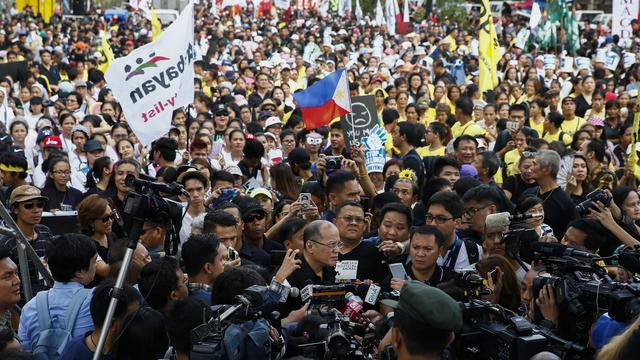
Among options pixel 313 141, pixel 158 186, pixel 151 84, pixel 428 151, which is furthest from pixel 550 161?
pixel 158 186

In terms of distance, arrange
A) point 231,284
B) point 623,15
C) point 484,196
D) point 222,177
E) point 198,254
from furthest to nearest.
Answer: point 623,15
point 222,177
point 484,196
point 198,254
point 231,284

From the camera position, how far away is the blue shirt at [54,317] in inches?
193

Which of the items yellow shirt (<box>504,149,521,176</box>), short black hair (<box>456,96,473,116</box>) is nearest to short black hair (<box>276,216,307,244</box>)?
yellow shirt (<box>504,149,521,176</box>)

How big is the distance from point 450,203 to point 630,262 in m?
2.21

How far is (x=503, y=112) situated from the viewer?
14.5 m

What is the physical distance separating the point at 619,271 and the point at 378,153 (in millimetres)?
3887

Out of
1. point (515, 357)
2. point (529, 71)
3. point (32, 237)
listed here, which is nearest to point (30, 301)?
point (32, 237)

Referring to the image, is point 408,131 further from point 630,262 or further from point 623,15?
point 623,15

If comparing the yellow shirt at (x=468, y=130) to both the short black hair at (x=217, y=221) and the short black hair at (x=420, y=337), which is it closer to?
the short black hair at (x=217, y=221)

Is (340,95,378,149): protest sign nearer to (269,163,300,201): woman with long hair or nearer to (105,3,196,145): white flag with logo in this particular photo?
(269,163,300,201): woman with long hair

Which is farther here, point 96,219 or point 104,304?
point 96,219

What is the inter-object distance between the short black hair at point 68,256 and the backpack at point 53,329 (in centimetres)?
12

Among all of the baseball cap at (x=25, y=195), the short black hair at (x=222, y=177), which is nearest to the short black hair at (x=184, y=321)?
the baseball cap at (x=25, y=195)

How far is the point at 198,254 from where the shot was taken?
564cm
